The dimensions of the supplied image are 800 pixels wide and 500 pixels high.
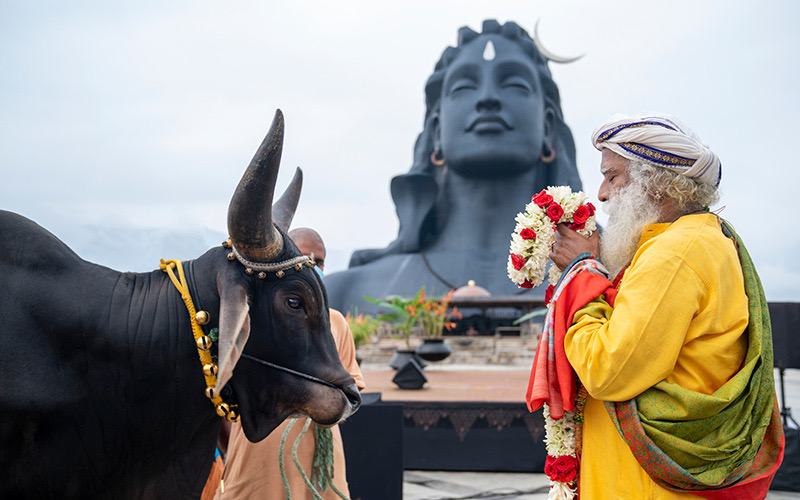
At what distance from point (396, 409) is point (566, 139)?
14.9 m

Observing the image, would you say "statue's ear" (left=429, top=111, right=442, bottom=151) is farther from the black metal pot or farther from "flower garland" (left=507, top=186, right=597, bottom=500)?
"flower garland" (left=507, top=186, right=597, bottom=500)

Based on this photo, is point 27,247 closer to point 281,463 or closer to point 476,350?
point 281,463

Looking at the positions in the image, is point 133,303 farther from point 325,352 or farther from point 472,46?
point 472,46

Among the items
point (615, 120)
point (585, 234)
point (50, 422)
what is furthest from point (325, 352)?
point (615, 120)

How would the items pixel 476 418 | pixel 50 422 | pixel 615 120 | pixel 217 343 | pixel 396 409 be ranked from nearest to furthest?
pixel 50 422
pixel 217 343
pixel 615 120
pixel 396 409
pixel 476 418

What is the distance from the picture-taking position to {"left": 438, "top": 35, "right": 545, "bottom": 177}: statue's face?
53.0 feet

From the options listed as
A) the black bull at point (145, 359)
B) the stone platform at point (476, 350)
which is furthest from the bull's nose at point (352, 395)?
the stone platform at point (476, 350)

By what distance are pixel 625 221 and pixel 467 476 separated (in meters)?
A: 4.04

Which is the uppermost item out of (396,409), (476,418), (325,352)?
(325,352)

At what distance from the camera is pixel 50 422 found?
5.58 feet

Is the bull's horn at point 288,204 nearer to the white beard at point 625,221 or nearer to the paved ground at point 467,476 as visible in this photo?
the white beard at point 625,221

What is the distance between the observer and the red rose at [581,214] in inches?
86.4

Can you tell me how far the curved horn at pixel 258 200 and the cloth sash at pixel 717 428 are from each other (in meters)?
0.92

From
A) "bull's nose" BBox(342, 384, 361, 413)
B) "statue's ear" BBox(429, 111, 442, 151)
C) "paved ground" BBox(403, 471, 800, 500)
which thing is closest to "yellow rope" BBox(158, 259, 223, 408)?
"bull's nose" BBox(342, 384, 361, 413)
